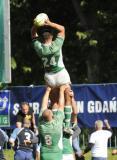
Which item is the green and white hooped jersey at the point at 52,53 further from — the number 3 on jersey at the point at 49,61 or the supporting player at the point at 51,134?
the supporting player at the point at 51,134

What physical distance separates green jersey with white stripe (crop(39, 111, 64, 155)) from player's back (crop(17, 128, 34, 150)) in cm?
480

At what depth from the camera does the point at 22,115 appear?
17766 mm

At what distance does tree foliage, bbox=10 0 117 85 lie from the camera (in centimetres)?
2906

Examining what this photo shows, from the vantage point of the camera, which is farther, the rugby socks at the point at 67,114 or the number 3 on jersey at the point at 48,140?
the rugby socks at the point at 67,114

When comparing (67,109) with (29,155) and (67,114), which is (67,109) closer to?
(67,114)

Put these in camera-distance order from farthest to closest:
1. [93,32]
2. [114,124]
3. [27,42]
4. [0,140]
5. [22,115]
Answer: [27,42]
[93,32]
[114,124]
[22,115]
[0,140]

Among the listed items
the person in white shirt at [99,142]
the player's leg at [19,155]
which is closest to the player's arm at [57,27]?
the person in white shirt at [99,142]

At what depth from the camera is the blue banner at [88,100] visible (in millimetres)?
22198

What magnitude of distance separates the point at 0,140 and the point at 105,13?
13.8m

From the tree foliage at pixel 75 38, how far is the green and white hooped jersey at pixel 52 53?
15.3 metres

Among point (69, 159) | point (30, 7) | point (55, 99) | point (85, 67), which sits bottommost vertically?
point (69, 159)

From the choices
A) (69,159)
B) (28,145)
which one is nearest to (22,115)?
(28,145)

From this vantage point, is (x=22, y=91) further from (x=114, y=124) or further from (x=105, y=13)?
(x=105, y=13)

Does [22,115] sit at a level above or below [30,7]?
below
